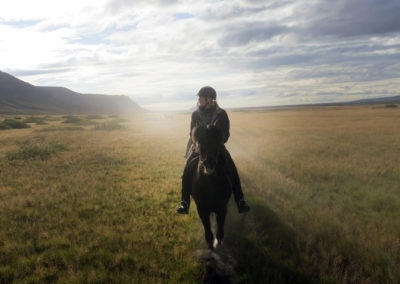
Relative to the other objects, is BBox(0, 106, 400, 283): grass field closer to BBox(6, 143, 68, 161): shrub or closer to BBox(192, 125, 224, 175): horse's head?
BBox(192, 125, 224, 175): horse's head

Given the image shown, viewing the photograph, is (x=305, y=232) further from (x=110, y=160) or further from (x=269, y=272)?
(x=110, y=160)

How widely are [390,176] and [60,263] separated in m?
12.4

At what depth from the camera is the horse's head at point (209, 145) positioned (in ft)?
13.2

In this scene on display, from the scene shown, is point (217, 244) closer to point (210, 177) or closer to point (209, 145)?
point (210, 177)

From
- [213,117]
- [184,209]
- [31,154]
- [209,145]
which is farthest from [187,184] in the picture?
[31,154]

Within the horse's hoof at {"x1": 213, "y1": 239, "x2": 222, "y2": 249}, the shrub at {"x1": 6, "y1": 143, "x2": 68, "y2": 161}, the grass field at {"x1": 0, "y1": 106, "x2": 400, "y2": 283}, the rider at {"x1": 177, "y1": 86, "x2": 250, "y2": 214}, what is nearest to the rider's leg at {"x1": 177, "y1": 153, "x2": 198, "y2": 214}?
the rider at {"x1": 177, "y1": 86, "x2": 250, "y2": 214}

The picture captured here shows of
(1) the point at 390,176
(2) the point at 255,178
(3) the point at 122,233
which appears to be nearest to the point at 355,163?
(1) the point at 390,176

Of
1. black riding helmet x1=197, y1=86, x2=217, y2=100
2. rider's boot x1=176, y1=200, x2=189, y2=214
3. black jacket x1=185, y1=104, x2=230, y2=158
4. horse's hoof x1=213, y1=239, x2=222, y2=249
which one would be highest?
black riding helmet x1=197, y1=86, x2=217, y2=100

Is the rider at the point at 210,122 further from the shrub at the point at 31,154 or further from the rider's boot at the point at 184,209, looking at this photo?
the shrub at the point at 31,154

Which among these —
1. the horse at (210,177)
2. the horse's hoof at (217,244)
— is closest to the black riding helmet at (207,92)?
the horse at (210,177)

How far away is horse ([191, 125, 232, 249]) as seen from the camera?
A: 4031 millimetres

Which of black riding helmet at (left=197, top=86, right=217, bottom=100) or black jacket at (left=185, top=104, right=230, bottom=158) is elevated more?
black riding helmet at (left=197, top=86, right=217, bottom=100)

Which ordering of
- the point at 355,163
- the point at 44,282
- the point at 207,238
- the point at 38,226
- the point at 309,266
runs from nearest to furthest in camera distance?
the point at 44,282 → the point at 309,266 → the point at 207,238 → the point at 38,226 → the point at 355,163

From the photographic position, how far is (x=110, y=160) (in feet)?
48.2
